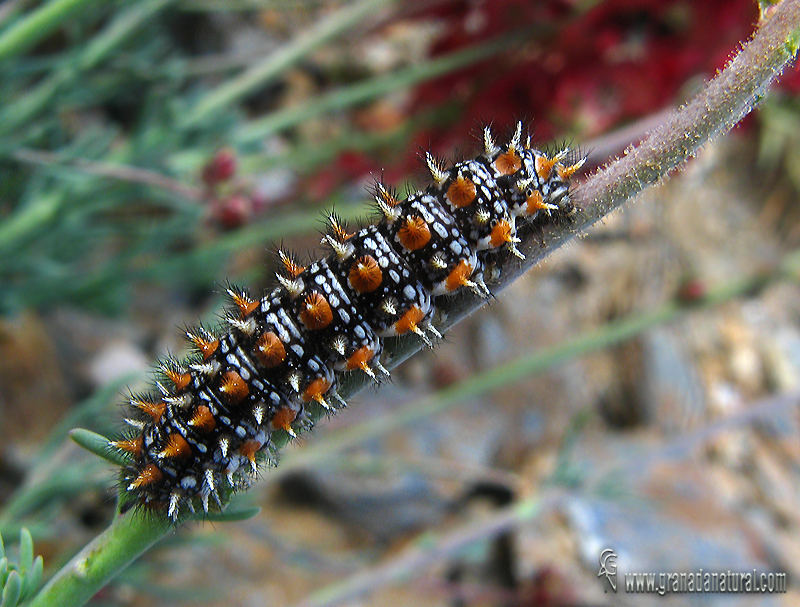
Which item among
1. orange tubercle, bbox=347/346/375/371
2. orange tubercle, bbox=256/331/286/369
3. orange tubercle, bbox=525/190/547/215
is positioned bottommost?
orange tubercle, bbox=347/346/375/371

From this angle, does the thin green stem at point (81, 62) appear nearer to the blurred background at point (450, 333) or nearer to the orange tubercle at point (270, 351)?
the blurred background at point (450, 333)

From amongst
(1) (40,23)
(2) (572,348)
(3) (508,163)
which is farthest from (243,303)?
(2) (572,348)

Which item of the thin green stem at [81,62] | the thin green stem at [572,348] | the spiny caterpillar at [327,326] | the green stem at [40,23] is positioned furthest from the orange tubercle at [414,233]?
the thin green stem at [81,62]

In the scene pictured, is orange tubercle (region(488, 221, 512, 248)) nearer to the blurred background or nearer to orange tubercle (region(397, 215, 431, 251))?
orange tubercle (region(397, 215, 431, 251))

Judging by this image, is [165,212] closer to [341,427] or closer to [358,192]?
[358,192]

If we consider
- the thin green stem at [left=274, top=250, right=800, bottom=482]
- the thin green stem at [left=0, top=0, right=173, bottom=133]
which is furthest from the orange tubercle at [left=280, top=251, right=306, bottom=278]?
the thin green stem at [left=0, top=0, right=173, bottom=133]
